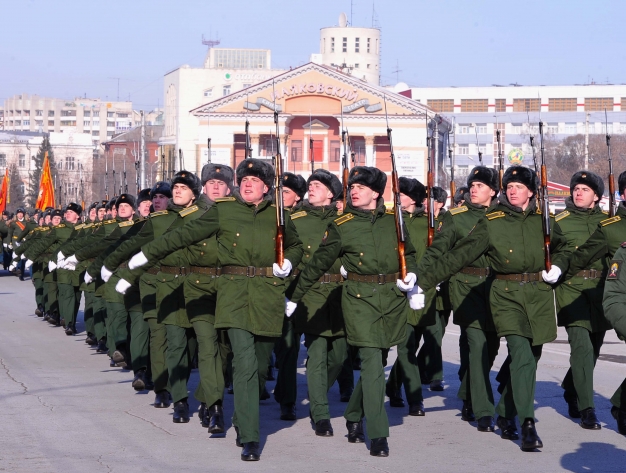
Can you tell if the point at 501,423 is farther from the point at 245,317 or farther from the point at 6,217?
the point at 6,217

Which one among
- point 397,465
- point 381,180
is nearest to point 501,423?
point 397,465

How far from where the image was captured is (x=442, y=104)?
126750 mm

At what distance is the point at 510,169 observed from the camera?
31.0 feet

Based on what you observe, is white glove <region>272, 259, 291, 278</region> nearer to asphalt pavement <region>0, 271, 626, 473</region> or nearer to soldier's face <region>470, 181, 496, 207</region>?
asphalt pavement <region>0, 271, 626, 473</region>

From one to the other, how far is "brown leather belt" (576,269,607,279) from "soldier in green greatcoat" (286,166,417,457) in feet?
5.86

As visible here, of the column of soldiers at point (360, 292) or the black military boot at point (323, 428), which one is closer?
the column of soldiers at point (360, 292)

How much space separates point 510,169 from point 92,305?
324 inches

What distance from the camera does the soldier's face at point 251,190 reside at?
902cm

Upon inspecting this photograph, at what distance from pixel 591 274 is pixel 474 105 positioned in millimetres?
115985

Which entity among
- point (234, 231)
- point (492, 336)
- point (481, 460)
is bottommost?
point (481, 460)

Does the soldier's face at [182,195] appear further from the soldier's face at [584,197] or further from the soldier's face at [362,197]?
the soldier's face at [584,197]

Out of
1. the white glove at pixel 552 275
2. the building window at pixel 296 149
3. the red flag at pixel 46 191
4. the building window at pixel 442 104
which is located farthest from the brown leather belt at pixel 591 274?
the building window at pixel 442 104

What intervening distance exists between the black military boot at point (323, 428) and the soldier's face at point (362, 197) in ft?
5.56

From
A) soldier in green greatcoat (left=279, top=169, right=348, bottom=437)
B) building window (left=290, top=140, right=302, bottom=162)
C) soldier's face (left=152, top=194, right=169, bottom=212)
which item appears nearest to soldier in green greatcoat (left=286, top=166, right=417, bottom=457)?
soldier in green greatcoat (left=279, top=169, right=348, bottom=437)
